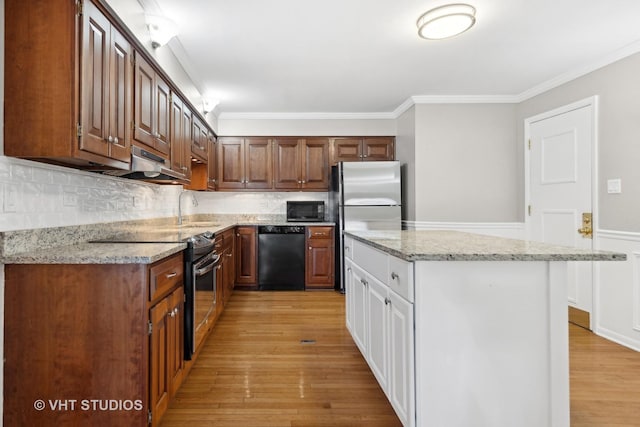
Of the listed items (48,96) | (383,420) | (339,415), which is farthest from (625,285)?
(48,96)

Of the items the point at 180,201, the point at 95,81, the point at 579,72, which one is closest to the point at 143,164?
the point at 95,81

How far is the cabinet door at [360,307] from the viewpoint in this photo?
2117 millimetres

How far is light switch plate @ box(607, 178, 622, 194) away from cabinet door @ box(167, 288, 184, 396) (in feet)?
11.3

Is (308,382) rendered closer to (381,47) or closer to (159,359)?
(159,359)

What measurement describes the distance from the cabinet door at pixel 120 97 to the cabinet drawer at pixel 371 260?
1.48 m

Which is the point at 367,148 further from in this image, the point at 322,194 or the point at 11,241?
the point at 11,241

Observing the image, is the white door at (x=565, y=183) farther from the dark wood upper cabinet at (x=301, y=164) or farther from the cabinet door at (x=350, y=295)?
the dark wood upper cabinet at (x=301, y=164)

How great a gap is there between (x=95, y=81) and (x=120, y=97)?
0.24 m

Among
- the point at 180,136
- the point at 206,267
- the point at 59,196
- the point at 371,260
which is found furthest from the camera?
the point at 180,136

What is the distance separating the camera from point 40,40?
1419 mm

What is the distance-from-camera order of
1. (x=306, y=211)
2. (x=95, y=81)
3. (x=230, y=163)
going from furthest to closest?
1. (x=306, y=211)
2. (x=230, y=163)
3. (x=95, y=81)

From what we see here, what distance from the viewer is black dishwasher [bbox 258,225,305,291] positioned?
4.37 metres

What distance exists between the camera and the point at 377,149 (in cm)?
477

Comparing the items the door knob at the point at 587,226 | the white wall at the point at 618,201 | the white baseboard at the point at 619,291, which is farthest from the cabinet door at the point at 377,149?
the white baseboard at the point at 619,291
